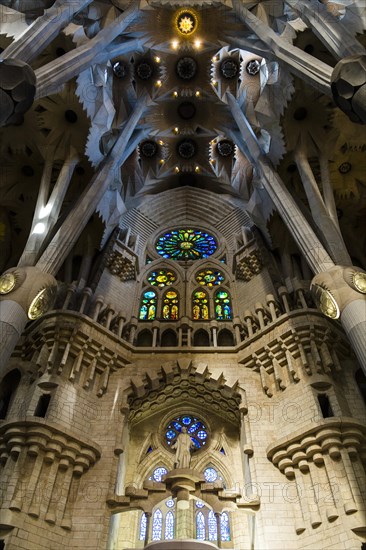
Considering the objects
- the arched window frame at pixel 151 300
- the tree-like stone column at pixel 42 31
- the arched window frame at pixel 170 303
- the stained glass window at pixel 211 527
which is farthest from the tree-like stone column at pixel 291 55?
the stained glass window at pixel 211 527

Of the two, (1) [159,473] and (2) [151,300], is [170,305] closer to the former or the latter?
(2) [151,300]

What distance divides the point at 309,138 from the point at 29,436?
10155 mm

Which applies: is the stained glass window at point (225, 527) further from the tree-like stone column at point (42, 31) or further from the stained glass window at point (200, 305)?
the tree-like stone column at point (42, 31)

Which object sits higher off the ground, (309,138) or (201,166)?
(201,166)

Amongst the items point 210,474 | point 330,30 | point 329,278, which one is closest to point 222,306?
point 210,474

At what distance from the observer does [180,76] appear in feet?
53.6

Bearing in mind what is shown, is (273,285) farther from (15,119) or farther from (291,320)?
(15,119)

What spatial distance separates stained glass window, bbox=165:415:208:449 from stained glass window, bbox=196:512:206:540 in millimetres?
1716

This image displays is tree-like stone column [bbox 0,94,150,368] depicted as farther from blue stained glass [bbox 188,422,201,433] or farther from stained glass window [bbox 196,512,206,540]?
stained glass window [bbox 196,512,206,540]

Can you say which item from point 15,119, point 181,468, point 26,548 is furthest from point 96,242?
point 26,548

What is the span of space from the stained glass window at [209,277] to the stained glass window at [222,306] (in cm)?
55

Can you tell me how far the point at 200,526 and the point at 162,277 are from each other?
7.84m

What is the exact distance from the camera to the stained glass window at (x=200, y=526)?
10164mm

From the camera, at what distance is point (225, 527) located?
33.8 feet
